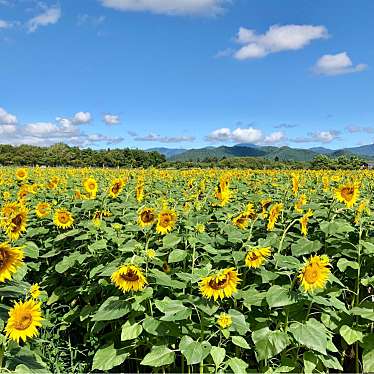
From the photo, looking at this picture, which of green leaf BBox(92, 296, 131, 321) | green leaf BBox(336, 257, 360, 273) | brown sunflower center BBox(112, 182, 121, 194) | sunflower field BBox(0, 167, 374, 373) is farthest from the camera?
brown sunflower center BBox(112, 182, 121, 194)

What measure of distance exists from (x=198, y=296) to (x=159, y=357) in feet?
1.38

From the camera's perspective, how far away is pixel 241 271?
3.14m

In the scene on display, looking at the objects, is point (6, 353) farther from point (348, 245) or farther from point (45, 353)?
point (348, 245)

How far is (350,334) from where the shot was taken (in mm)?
2848

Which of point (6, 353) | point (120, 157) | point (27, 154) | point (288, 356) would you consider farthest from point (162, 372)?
point (27, 154)

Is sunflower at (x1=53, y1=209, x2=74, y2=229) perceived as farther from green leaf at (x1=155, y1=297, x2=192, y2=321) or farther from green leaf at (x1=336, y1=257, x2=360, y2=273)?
green leaf at (x1=336, y1=257, x2=360, y2=273)

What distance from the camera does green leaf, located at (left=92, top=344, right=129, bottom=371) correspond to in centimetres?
281

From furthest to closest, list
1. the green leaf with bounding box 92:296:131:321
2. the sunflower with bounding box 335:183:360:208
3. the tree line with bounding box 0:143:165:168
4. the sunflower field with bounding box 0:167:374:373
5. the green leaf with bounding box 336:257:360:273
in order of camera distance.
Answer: the tree line with bounding box 0:143:165:168, the sunflower with bounding box 335:183:360:208, the green leaf with bounding box 336:257:360:273, the green leaf with bounding box 92:296:131:321, the sunflower field with bounding box 0:167:374:373

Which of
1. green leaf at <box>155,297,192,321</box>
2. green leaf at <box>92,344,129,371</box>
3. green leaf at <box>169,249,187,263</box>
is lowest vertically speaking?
green leaf at <box>92,344,129,371</box>

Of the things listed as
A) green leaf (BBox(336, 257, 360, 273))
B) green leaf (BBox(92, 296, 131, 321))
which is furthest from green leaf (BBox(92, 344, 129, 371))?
green leaf (BBox(336, 257, 360, 273))

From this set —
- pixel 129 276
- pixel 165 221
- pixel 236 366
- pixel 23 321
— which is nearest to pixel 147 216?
pixel 165 221

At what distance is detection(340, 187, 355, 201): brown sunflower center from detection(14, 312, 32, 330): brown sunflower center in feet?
7.99

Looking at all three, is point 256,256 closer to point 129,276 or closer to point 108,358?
point 129,276

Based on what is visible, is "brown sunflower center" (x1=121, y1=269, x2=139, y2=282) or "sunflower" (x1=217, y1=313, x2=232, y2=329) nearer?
"sunflower" (x1=217, y1=313, x2=232, y2=329)
